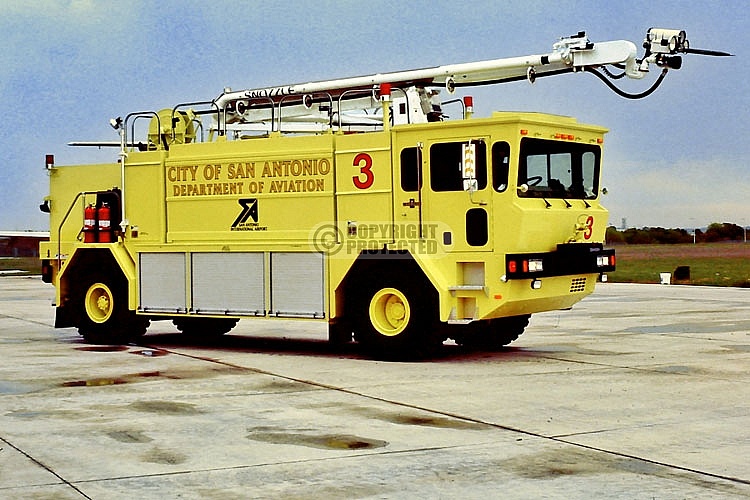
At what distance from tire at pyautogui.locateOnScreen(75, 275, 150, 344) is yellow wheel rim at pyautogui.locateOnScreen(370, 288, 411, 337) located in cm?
439

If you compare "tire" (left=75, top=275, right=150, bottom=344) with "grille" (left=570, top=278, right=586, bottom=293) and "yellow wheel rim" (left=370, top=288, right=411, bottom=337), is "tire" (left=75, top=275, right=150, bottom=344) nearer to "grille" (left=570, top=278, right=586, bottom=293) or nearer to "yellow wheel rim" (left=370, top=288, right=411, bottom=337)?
"yellow wheel rim" (left=370, top=288, right=411, bottom=337)

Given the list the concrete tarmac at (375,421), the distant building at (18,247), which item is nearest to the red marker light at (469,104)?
the concrete tarmac at (375,421)

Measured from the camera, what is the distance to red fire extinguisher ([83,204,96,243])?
1719 centimetres

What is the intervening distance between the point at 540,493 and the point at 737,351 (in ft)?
29.0

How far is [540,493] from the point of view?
688 centimetres

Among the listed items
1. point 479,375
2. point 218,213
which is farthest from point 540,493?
point 218,213

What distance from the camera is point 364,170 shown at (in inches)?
569

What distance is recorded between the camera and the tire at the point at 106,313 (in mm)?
16891

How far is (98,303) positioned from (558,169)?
7.47 metres

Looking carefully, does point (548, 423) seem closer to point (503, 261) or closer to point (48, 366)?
point (503, 261)

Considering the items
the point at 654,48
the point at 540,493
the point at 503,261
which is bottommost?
the point at 540,493

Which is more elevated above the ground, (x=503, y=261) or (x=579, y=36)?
(x=579, y=36)

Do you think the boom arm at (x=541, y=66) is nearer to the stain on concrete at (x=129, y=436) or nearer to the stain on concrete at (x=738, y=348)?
the stain on concrete at (x=738, y=348)

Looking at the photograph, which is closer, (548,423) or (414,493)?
(414,493)
